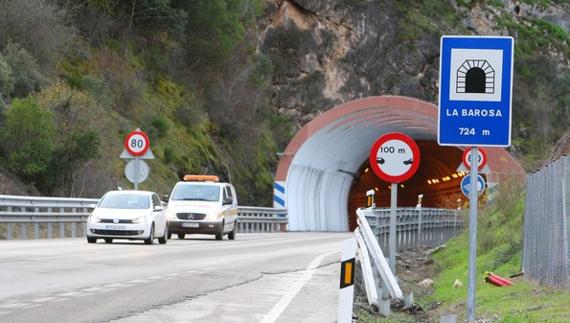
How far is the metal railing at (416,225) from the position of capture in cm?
2619

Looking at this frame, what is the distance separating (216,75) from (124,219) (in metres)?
36.6

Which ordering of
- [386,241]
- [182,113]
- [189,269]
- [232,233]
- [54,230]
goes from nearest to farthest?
[189,269] < [386,241] < [54,230] < [232,233] < [182,113]

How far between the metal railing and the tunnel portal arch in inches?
123

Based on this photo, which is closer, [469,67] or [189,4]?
[469,67]

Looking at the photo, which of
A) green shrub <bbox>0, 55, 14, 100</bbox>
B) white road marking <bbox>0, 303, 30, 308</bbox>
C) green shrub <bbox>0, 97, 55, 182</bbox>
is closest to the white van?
green shrub <bbox>0, 97, 55, 182</bbox>

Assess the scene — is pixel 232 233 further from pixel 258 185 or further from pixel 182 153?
pixel 258 185

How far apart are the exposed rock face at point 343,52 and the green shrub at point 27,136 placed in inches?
1578

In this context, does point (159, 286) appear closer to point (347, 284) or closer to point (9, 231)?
point (347, 284)

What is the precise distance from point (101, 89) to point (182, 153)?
278 inches

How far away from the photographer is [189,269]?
1947 cm

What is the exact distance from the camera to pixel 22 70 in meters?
42.4

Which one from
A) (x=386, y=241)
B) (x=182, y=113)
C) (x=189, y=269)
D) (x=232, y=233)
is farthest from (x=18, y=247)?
(x=182, y=113)

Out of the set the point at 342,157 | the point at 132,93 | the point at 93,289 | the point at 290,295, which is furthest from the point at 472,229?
the point at 342,157

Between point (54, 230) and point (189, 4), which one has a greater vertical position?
point (189, 4)
